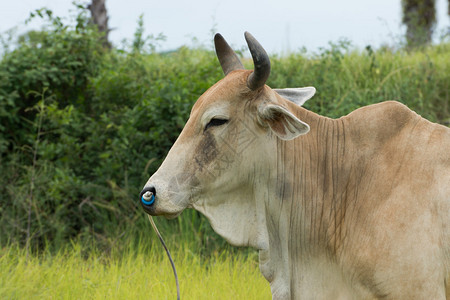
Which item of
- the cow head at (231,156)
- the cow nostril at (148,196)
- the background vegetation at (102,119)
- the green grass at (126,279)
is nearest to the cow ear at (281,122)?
the cow head at (231,156)

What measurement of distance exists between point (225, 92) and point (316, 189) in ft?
2.16

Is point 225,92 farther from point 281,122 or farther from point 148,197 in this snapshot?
point 148,197

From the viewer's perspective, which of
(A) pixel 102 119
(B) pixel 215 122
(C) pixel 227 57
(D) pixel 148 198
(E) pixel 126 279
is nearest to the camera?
(D) pixel 148 198

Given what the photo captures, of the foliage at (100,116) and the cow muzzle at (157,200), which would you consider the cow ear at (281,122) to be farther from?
the foliage at (100,116)

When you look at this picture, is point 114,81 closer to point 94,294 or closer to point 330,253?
point 94,294

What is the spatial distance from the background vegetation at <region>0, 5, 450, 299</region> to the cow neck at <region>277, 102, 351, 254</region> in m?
2.31

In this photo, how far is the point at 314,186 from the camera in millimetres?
2979

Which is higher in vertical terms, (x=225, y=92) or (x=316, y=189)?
(x=225, y=92)

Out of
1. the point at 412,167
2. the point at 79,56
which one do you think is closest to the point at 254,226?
the point at 412,167

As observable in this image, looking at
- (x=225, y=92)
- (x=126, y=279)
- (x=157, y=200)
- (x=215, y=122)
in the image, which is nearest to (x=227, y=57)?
(x=225, y=92)

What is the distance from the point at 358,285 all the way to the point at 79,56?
4.97 m

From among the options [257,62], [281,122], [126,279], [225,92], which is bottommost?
[126,279]

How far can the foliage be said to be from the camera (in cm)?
590

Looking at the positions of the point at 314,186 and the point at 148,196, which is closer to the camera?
the point at 148,196
